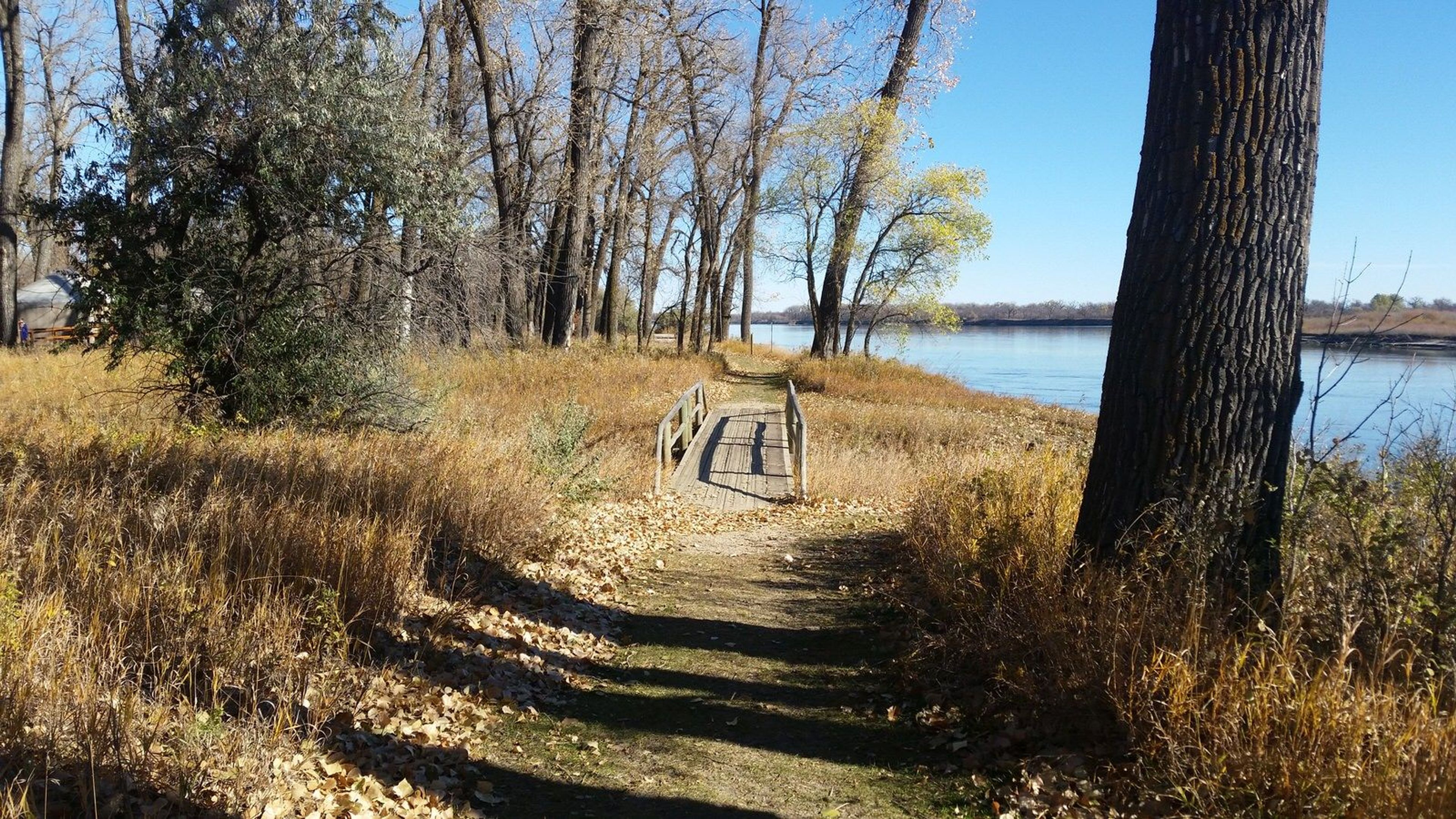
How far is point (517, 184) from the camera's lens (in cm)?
2278

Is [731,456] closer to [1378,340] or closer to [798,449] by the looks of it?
[798,449]

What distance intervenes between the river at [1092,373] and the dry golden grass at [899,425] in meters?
1.95

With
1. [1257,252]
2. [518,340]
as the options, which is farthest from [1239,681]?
[518,340]

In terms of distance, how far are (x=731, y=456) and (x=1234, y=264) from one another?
401 inches

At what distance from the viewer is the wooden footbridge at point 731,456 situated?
1120cm

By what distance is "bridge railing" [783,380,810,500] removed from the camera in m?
11.1

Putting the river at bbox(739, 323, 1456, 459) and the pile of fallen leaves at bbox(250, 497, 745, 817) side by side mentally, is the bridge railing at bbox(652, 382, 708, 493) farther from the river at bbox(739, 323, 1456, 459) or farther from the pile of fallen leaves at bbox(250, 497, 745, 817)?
the river at bbox(739, 323, 1456, 459)

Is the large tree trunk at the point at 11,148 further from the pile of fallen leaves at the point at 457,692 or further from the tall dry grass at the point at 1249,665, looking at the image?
the tall dry grass at the point at 1249,665

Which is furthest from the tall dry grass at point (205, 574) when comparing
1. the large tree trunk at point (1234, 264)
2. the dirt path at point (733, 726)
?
the large tree trunk at point (1234, 264)

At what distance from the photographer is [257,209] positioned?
31.0 feet

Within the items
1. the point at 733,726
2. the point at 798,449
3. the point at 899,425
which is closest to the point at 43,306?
the point at 899,425

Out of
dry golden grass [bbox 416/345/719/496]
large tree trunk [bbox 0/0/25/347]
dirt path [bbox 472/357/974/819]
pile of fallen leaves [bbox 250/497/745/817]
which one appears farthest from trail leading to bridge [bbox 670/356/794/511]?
large tree trunk [bbox 0/0/25/347]

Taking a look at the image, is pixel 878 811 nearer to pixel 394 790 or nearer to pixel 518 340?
pixel 394 790

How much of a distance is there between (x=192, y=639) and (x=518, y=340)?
17.3m
